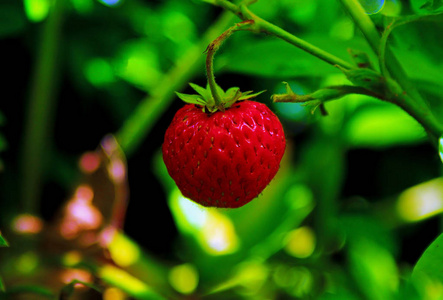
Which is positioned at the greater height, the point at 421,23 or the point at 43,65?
the point at 43,65

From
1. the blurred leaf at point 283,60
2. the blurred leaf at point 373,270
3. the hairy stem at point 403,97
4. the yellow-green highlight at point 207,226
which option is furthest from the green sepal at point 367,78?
the yellow-green highlight at point 207,226

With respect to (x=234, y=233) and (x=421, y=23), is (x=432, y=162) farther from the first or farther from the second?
(x=421, y=23)

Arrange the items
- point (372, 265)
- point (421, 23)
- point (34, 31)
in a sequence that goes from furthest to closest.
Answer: point (34, 31) < point (372, 265) < point (421, 23)

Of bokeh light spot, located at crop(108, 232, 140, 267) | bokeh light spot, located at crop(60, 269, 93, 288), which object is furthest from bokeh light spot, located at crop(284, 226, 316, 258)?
bokeh light spot, located at crop(60, 269, 93, 288)

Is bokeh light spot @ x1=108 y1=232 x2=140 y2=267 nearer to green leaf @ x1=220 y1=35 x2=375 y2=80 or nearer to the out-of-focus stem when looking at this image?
the out-of-focus stem

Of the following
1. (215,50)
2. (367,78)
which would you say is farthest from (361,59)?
(215,50)

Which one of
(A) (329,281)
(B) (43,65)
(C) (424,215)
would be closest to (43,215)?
(B) (43,65)

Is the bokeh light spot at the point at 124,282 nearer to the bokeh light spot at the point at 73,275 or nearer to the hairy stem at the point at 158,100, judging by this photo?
the bokeh light spot at the point at 73,275
